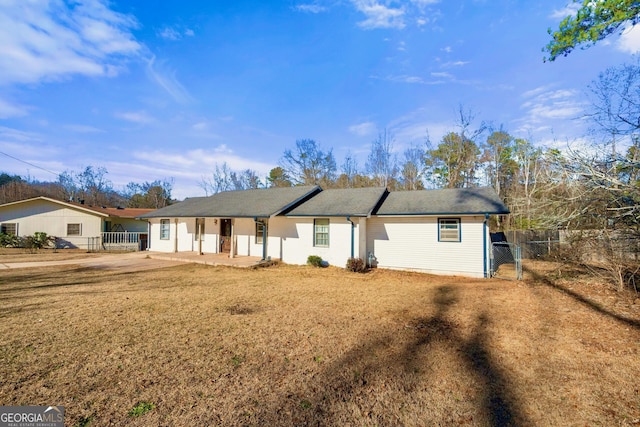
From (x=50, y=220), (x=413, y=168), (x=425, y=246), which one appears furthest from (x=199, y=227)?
(x=413, y=168)

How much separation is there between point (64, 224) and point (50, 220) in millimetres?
919

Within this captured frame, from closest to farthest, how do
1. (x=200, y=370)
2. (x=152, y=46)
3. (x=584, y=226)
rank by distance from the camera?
(x=200, y=370), (x=584, y=226), (x=152, y=46)

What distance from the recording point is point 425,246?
1216 cm

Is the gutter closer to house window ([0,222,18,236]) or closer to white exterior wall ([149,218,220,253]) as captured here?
white exterior wall ([149,218,220,253])

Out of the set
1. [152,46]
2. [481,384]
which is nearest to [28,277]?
[152,46]

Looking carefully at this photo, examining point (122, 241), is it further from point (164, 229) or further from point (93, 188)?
point (93, 188)

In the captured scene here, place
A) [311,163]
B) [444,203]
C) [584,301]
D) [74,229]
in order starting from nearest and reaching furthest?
[584,301]
[444,203]
[74,229]
[311,163]

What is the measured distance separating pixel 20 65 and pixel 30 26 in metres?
4.57

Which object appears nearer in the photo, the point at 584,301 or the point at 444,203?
the point at 584,301

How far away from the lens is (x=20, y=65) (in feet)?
45.1

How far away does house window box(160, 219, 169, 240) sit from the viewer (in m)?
17.7

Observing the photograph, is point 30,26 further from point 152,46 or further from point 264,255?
point 264,255

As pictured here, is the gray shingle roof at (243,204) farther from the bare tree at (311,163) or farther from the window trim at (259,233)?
the bare tree at (311,163)

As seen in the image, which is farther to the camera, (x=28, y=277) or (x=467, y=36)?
(x=467, y=36)
